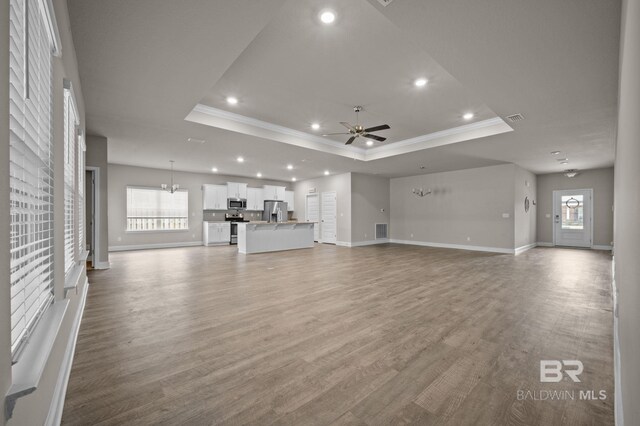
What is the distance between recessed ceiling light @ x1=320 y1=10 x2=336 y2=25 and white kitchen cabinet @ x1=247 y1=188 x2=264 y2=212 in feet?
30.9

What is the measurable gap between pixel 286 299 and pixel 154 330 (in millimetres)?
1552

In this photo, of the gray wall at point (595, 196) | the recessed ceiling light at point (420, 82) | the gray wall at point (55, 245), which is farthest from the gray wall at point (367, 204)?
the gray wall at point (55, 245)

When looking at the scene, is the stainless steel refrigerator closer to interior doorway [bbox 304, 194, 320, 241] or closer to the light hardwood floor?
interior doorway [bbox 304, 194, 320, 241]

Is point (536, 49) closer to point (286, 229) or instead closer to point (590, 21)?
point (590, 21)

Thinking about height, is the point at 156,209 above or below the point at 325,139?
below

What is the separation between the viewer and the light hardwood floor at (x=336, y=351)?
1.68 m

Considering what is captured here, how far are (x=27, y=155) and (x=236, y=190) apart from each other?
1023 cm

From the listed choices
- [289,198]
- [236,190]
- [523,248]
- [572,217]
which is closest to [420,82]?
[523,248]

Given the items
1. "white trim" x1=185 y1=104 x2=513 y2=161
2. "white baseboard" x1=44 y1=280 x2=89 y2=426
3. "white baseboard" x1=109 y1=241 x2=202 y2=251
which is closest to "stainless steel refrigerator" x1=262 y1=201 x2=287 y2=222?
"white baseboard" x1=109 y1=241 x2=202 y2=251

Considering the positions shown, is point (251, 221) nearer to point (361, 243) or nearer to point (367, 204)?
point (361, 243)

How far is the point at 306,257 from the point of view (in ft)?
24.7

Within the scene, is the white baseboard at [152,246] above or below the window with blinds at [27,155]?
below

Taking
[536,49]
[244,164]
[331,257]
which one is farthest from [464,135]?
[244,164]

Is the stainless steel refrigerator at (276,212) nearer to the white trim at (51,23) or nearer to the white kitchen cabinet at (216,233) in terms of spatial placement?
the white kitchen cabinet at (216,233)
